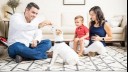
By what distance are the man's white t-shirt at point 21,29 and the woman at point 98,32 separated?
2.07 feet

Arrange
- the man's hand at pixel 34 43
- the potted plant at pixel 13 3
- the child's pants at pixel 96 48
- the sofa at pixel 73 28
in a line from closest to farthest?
the man's hand at pixel 34 43, the child's pants at pixel 96 48, the sofa at pixel 73 28, the potted plant at pixel 13 3

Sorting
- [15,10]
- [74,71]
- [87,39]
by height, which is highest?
[15,10]

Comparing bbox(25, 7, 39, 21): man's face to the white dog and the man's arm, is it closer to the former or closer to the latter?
the man's arm

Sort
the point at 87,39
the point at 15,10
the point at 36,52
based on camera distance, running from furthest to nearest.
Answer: the point at 15,10 → the point at 87,39 → the point at 36,52

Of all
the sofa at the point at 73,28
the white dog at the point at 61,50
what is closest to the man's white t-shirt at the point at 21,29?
the white dog at the point at 61,50

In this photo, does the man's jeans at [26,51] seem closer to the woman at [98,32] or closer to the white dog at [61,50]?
the white dog at [61,50]

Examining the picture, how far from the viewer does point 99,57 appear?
2637mm

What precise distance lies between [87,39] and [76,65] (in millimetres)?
800

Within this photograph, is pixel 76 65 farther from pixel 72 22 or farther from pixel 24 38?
pixel 72 22

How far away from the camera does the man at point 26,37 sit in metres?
2.39

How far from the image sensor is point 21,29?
2.43m

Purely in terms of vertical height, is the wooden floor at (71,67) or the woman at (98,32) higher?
the woman at (98,32)

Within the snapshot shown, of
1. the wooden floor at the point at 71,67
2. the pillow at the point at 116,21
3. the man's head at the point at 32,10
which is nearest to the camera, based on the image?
the wooden floor at the point at 71,67

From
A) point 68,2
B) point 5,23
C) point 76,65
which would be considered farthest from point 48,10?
point 76,65
